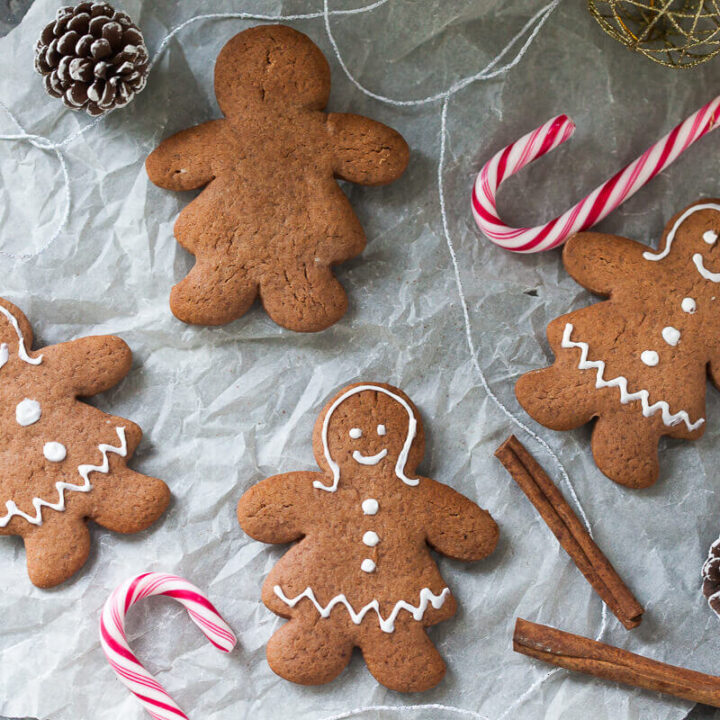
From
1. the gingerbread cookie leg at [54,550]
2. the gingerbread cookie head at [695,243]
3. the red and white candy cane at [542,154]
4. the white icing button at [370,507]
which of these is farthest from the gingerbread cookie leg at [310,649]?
the gingerbread cookie head at [695,243]

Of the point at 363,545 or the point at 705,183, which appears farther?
the point at 705,183

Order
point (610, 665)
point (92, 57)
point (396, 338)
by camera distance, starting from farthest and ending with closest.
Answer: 1. point (396, 338)
2. point (610, 665)
3. point (92, 57)

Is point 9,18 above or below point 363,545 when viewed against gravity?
above

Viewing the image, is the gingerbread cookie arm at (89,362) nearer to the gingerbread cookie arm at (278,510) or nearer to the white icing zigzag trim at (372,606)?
the gingerbread cookie arm at (278,510)

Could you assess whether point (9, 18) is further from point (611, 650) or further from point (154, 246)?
point (611, 650)

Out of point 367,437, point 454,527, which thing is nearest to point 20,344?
point 367,437

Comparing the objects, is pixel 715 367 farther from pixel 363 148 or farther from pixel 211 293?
pixel 211 293

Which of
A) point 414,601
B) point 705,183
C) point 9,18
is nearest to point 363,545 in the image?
point 414,601
